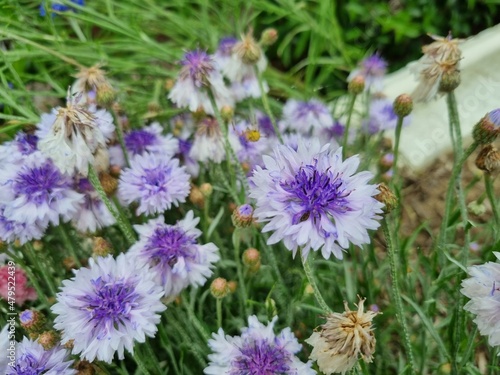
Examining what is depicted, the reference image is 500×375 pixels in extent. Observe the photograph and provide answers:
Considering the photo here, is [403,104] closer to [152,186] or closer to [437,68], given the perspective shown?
[437,68]

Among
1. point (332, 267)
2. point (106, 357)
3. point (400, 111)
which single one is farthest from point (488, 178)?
point (106, 357)

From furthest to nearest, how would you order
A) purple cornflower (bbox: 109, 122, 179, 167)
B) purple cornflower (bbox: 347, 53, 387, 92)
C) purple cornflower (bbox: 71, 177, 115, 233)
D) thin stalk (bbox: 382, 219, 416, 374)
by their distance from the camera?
purple cornflower (bbox: 347, 53, 387, 92)
purple cornflower (bbox: 109, 122, 179, 167)
purple cornflower (bbox: 71, 177, 115, 233)
thin stalk (bbox: 382, 219, 416, 374)

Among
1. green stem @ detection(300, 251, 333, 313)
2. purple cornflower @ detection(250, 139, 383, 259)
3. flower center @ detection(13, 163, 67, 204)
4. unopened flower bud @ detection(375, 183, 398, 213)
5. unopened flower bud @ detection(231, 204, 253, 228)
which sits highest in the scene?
flower center @ detection(13, 163, 67, 204)

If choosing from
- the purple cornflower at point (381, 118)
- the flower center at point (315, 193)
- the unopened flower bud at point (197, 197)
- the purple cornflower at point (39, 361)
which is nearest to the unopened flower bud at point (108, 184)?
the unopened flower bud at point (197, 197)

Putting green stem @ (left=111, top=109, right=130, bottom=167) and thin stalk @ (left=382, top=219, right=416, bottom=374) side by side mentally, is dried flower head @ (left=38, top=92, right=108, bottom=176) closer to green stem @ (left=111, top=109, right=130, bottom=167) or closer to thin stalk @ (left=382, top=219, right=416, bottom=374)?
green stem @ (left=111, top=109, right=130, bottom=167)

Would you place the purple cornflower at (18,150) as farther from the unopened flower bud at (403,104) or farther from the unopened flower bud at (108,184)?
the unopened flower bud at (403,104)

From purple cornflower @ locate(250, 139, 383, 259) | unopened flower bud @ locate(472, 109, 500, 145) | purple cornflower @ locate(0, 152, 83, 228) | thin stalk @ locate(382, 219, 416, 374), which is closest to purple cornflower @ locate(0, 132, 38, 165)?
purple cornflower @ locate(0, 152, 83, 228)
